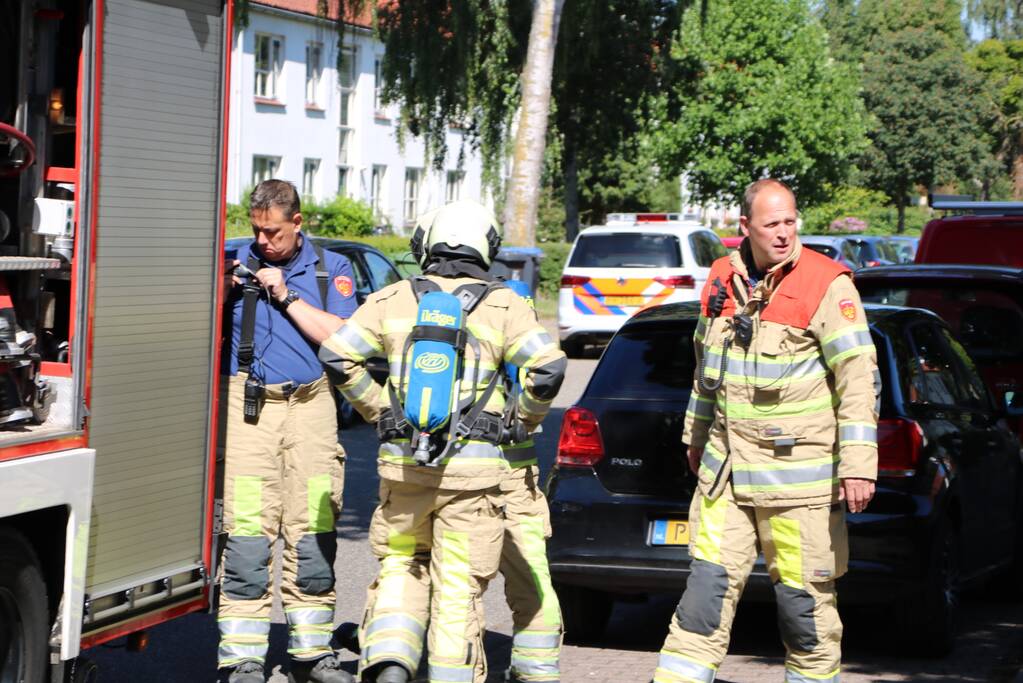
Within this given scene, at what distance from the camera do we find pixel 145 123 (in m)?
4.88

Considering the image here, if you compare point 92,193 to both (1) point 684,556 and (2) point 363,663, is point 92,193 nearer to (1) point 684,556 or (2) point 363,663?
(2) point 363,663

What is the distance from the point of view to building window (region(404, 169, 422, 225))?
171ft

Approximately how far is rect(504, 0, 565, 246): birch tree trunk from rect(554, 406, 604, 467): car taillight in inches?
699

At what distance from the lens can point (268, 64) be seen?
43.3 metres

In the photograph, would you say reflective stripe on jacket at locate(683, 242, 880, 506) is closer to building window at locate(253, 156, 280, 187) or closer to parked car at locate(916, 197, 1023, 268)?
parked car at locate(916, 197, 1023, 268)

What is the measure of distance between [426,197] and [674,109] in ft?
61.8

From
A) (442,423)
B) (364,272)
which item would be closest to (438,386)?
(442,423)

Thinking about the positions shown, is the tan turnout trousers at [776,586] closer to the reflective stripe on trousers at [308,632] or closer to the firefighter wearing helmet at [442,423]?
the firefighter wearing helmet at [442,423]

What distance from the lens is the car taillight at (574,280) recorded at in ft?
68.4

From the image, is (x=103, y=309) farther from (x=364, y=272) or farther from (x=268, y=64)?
(x=268, y=64)

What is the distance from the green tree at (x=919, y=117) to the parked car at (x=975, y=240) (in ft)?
157

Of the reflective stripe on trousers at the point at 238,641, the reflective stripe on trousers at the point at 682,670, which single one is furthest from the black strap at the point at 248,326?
the reflective stripe on trousers at the point at 682,670

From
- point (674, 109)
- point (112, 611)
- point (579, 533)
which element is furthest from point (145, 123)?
point (674, 109)

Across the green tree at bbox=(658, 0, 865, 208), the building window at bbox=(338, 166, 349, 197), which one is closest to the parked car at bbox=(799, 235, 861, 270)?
the green tree at bbox=(658, 0, 865, 208)
